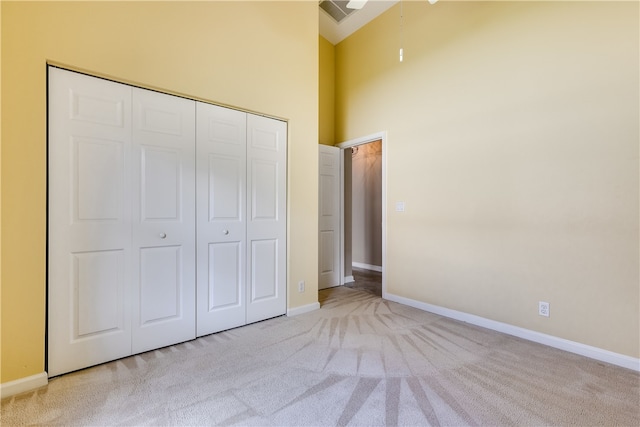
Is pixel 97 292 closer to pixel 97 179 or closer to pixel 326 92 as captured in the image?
pixel 97 179

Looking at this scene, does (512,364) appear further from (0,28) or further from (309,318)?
(0,28)

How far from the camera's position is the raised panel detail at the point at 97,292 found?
Answer: 1980 mm

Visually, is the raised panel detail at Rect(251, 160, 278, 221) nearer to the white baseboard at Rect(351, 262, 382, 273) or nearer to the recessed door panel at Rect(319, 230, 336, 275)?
the recessed door panel at Rect(319, 230, 336, 275)

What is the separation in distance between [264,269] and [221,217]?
0.71m

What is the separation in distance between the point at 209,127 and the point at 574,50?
3.11 meters

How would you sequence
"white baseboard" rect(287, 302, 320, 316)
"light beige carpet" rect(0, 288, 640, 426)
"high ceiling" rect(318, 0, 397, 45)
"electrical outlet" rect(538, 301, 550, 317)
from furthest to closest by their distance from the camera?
"high ceiling" rect(318, 0, 397, 45) < "white baseboard" rect(287, 302, 320, 316) < "electrical outlet" rect(538, 301, 550, 317) < "light beige carpet" rect(0, 288, 640, 426)

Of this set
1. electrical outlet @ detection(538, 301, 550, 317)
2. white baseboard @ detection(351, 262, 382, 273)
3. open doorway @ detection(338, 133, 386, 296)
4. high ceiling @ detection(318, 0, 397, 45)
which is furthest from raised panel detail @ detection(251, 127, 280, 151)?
white baseboard @ detection(351, 262, 382, 273)

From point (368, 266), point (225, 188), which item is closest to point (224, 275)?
point (225, 188)

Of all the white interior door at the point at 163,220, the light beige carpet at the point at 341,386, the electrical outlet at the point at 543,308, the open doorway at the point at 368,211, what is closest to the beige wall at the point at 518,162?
the electrical outlet at the point at 543,308

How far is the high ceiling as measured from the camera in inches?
148

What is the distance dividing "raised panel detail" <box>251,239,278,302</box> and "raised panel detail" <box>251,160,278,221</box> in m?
0.29

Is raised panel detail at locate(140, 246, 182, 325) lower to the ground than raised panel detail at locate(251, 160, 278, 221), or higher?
lower

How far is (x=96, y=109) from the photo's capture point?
2.04 m

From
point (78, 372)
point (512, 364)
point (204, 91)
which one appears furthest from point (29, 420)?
point (512, 364)
